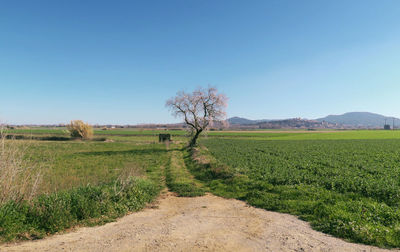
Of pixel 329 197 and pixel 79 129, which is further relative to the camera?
pixel 79 129

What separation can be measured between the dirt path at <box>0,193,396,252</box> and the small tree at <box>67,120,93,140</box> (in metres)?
65.7

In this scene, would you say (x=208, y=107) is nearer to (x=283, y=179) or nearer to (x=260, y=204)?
(x=283, y=179)

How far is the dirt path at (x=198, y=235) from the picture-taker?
6.54 metres

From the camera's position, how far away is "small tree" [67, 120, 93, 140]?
66.0 m

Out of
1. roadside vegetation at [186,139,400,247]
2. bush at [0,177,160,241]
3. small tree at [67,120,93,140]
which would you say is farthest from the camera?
small tree at [67,120,93,140]

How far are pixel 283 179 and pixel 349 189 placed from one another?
3736 millimetres

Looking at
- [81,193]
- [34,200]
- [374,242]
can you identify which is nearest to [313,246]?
[374,242]

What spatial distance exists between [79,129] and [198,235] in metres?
70.4

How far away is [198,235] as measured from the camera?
746 centimetres

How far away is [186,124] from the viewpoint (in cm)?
4288

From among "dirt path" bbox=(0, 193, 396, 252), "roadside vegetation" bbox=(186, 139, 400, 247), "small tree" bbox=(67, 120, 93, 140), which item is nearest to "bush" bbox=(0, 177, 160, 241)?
"dirt path" bbox=(0, 193, 396, 252)

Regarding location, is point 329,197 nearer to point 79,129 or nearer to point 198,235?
point 198,235

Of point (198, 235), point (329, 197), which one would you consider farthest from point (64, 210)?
point (329, 197)

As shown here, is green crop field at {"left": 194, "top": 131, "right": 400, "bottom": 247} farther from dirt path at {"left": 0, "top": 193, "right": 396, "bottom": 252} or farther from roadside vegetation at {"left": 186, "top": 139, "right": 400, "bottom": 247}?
dirt path at {"left": 0, "top": 193, "right": 396, "bottom": 252}
